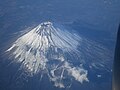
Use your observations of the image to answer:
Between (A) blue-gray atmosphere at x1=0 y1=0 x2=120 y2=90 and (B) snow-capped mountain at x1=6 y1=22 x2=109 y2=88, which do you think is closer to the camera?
(A) blue-gray atmosphere at x1=0 y1=0 x2=120 y2=90

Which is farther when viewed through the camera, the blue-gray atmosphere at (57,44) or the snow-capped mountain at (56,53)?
the snow-capped mountain at (56,53)

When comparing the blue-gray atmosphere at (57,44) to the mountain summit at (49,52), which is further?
the mountain summit at (49,52)

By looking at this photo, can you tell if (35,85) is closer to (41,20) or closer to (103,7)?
(41,20)

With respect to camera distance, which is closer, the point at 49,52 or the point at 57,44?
the point at 49,52

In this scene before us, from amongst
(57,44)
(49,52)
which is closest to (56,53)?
(49,52)

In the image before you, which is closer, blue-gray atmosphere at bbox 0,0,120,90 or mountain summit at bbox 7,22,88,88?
blue-gray atmosphere at bbox 0,0,120,90

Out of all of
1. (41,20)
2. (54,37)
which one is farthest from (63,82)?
(41,20)

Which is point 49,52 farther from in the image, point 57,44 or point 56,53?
point 57,44

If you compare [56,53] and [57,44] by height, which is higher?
[57,44]
